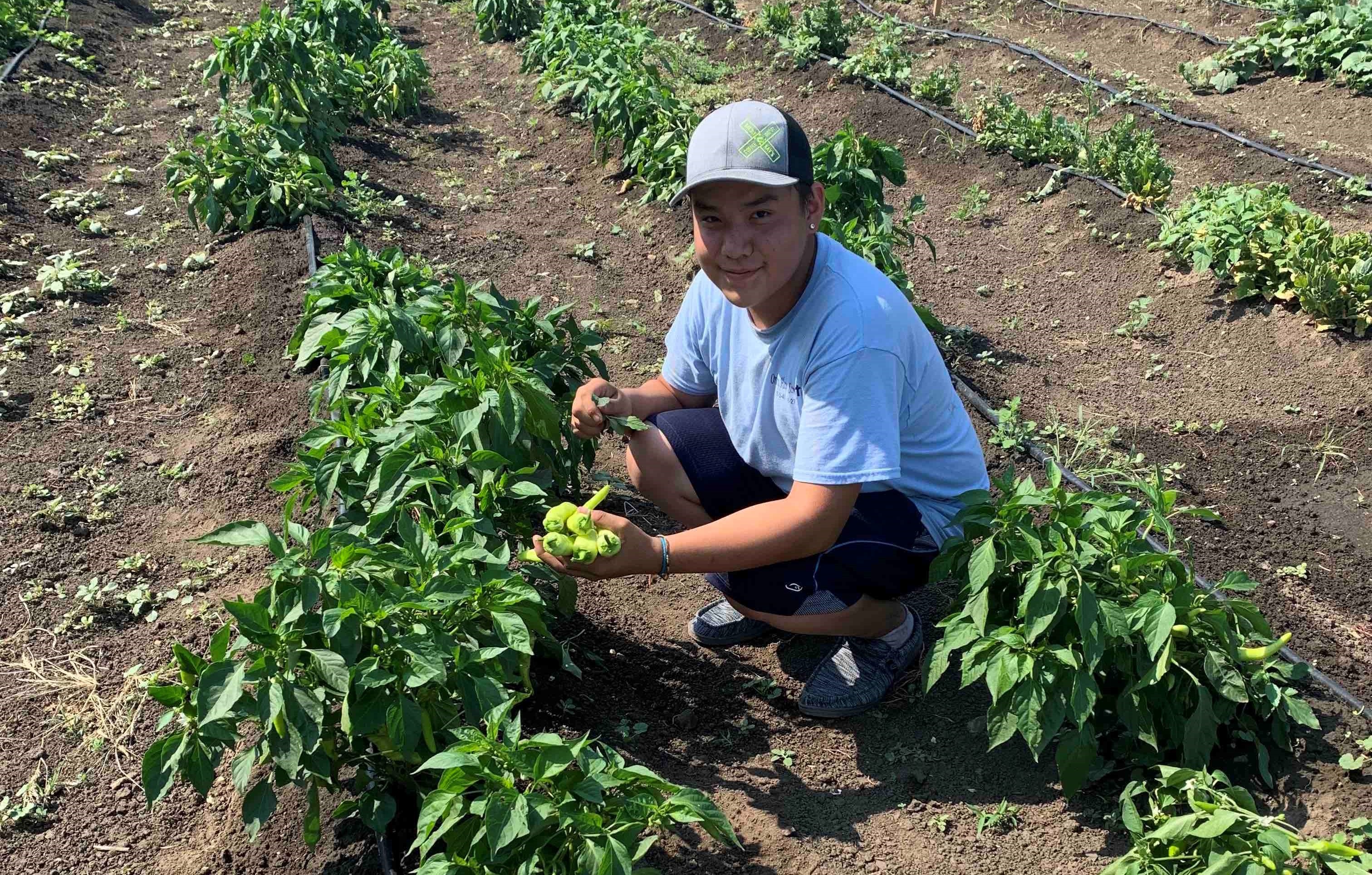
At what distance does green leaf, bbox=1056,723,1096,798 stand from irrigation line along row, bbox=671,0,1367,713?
42 centimetres

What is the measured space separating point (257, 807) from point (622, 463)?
2.14 meters

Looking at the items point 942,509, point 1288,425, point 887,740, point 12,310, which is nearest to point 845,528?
point 942,509

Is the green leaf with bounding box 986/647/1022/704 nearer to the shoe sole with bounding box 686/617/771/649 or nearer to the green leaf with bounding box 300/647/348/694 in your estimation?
the shoe sole with bounding box 686/617/771/649

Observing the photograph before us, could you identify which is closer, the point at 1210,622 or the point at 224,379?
the point at 1210,622

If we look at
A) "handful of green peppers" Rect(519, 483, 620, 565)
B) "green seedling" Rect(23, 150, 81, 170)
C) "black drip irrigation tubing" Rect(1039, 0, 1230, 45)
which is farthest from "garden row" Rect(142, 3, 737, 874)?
"black drip irrigation tubing" Rect(1039, 0, 1230, 45)

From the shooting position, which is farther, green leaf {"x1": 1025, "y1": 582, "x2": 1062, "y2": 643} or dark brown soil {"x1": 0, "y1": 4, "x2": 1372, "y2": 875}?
dark brown soil {"x1": 0, "y1": 4, "x2": 1372, "y2": 875}

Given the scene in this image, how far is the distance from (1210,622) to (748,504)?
3.79 ft

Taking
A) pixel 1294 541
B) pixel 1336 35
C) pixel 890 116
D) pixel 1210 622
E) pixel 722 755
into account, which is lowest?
pixel 722 755

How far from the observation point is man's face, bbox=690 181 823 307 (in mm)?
2312

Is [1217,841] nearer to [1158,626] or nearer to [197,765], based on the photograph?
[1158,626]

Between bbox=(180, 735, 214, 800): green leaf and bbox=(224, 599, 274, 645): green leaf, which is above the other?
bbox=(224, 599, 274, 645): green leaf

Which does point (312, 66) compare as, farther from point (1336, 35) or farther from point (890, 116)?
point (1336, 35)

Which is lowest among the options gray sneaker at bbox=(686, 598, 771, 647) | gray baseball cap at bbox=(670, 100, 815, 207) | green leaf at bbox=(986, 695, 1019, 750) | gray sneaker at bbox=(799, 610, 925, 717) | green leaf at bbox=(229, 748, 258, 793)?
gray sneaker at bbox=(686, 598, 771, 647)

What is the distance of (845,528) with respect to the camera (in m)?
2.67
